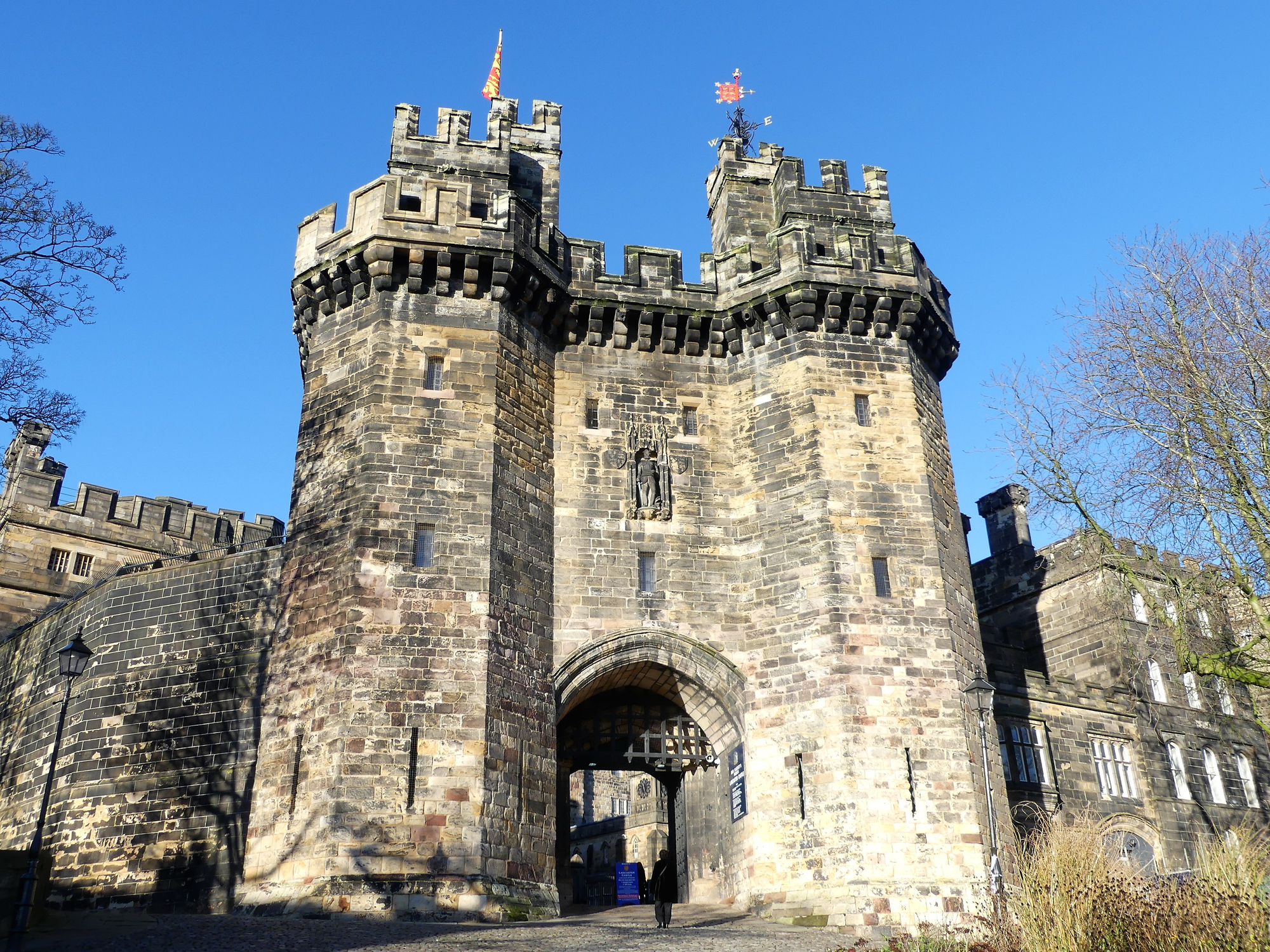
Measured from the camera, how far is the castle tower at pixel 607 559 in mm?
14844

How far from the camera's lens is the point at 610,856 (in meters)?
34.3

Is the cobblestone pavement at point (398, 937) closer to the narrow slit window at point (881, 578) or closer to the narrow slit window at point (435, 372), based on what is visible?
the narrow slit window at point (881, 578)

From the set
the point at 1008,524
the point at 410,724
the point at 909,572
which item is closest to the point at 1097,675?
the point at 1008,524

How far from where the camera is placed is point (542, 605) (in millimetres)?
16859

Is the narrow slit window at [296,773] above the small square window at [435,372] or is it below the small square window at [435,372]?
below

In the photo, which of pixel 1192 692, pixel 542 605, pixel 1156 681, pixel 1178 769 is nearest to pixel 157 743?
pixel 542 605

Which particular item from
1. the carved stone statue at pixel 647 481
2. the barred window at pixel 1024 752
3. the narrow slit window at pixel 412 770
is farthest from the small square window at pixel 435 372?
the barred window at pixel 1024 752

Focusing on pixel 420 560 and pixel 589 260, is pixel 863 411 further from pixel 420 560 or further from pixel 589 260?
pixel 420 560

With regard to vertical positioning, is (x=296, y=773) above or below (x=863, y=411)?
below

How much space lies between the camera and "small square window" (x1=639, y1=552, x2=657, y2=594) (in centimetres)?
1779

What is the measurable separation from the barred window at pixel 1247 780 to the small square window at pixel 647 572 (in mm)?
16281

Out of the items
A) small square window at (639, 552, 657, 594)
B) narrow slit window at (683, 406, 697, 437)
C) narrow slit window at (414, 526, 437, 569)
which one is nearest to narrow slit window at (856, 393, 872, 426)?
narrow slit window at (683, 406, 697, 437)

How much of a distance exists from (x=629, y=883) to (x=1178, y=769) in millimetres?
12181

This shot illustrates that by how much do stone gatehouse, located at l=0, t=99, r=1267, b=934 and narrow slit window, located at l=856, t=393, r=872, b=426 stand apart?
0.36 ft
